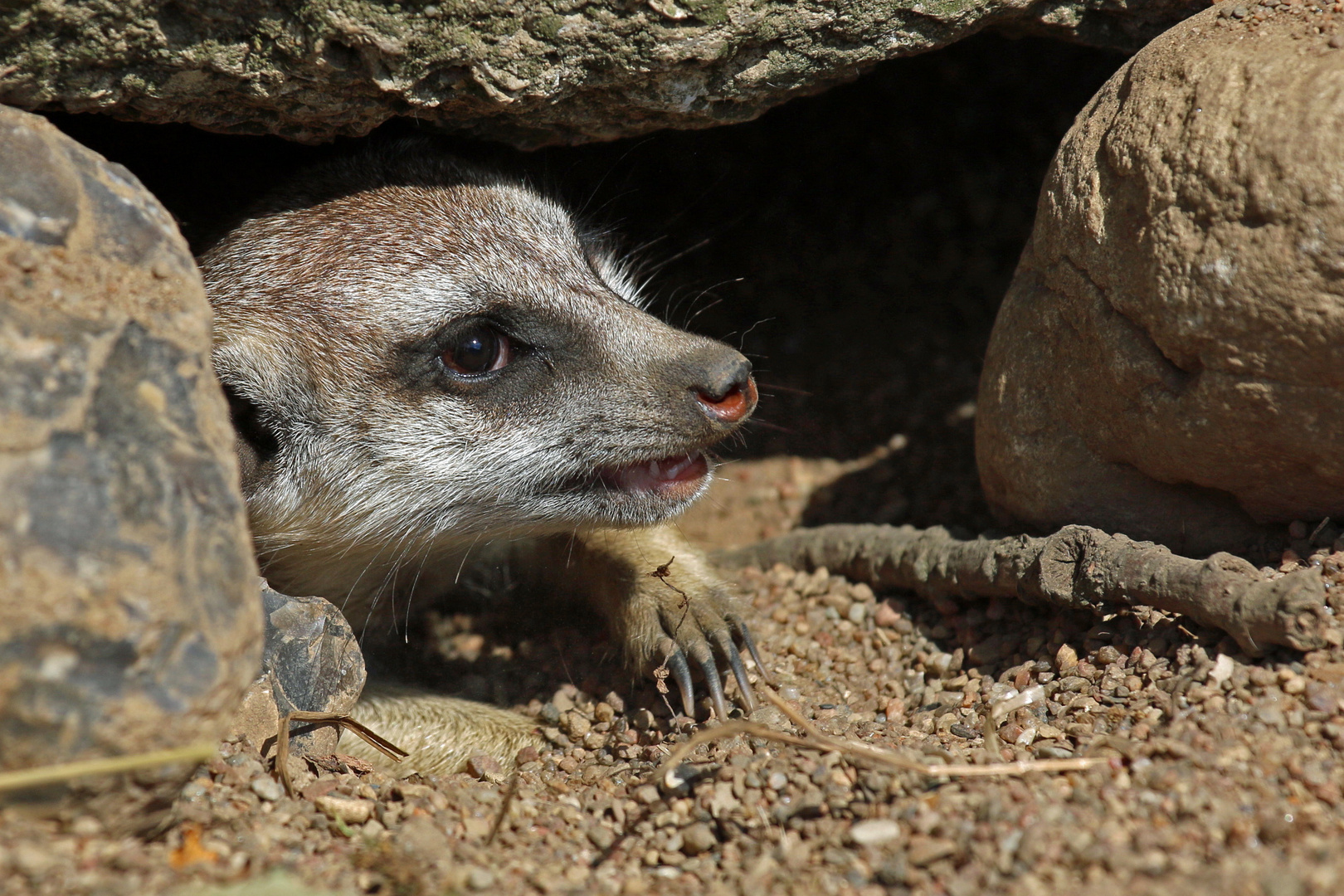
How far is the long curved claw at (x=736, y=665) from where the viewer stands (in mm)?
2904

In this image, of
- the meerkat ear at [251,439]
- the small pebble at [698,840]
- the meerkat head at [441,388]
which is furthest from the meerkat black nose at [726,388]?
the meerkat ear at [251,439]

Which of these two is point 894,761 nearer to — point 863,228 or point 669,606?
point 669,606

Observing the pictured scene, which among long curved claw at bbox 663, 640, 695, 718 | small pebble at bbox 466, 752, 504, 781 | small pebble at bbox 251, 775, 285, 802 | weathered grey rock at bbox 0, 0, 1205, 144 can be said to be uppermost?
weathered grey rock at bbox 0, 0, 1205, 144

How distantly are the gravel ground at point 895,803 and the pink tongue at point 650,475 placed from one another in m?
0.69

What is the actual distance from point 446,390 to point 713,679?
115 cm

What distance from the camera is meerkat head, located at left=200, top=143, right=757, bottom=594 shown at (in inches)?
111

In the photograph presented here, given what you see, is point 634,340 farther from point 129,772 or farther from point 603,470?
point 129,772

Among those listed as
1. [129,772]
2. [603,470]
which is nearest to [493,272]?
[603,470]

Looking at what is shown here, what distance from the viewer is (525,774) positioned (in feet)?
9.04

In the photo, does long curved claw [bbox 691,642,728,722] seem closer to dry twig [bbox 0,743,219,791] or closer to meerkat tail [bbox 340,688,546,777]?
meerkat tail [bbox 340,688,546,777]

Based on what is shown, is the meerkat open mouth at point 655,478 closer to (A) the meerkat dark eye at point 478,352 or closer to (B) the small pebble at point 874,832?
(A) the meerkat dark eye at point 478,352

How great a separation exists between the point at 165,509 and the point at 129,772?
1.38 ft

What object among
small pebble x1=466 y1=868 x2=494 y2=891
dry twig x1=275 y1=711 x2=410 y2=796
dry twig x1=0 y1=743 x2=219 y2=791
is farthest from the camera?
dry twig x1=275 y1=711 x2=410 y2=796

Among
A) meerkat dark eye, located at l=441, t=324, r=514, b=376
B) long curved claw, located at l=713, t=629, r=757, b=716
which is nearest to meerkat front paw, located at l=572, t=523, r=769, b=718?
long curved claw, located at l=713, t=629, r=757, b=716
